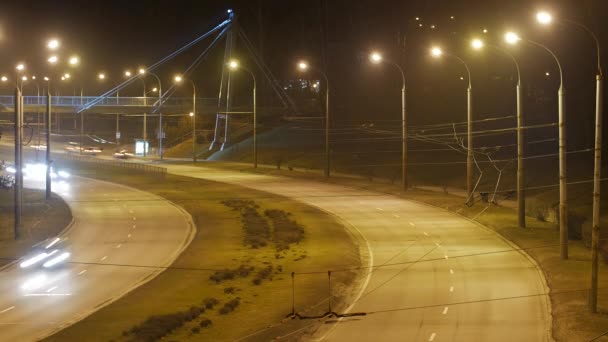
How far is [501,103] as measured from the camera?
93250 mm

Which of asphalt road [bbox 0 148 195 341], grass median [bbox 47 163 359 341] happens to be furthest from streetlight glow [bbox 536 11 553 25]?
asphalt road [bbox 0 148 195 341]

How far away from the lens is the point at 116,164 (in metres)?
82.2

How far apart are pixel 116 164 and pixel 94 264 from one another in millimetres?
50501

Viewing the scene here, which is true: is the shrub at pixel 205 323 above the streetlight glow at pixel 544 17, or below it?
below

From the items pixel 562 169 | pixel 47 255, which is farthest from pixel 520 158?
pixel 47 255

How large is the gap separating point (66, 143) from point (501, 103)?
59.7 m

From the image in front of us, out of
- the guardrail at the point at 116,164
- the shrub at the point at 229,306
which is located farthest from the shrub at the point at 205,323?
the guardrail at the point at 116,164

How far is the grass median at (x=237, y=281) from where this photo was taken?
22125 mm

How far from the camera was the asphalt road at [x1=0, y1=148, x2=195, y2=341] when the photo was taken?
930 inches

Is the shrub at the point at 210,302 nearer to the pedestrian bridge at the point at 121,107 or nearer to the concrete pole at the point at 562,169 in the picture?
the concrete pole at the point at 562,169

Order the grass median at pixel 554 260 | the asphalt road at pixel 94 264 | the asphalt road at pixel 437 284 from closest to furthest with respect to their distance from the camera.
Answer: the grass median at pixel 554 260
the asphalt road at pixel 437 284
the asphalt road at pixel 94 264

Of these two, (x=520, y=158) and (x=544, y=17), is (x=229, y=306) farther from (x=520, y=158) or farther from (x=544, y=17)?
(x=520, y=158)

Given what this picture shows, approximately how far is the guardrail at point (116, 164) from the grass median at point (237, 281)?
22866 millimetres

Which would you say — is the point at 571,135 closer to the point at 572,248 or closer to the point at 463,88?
the point at 463,88
